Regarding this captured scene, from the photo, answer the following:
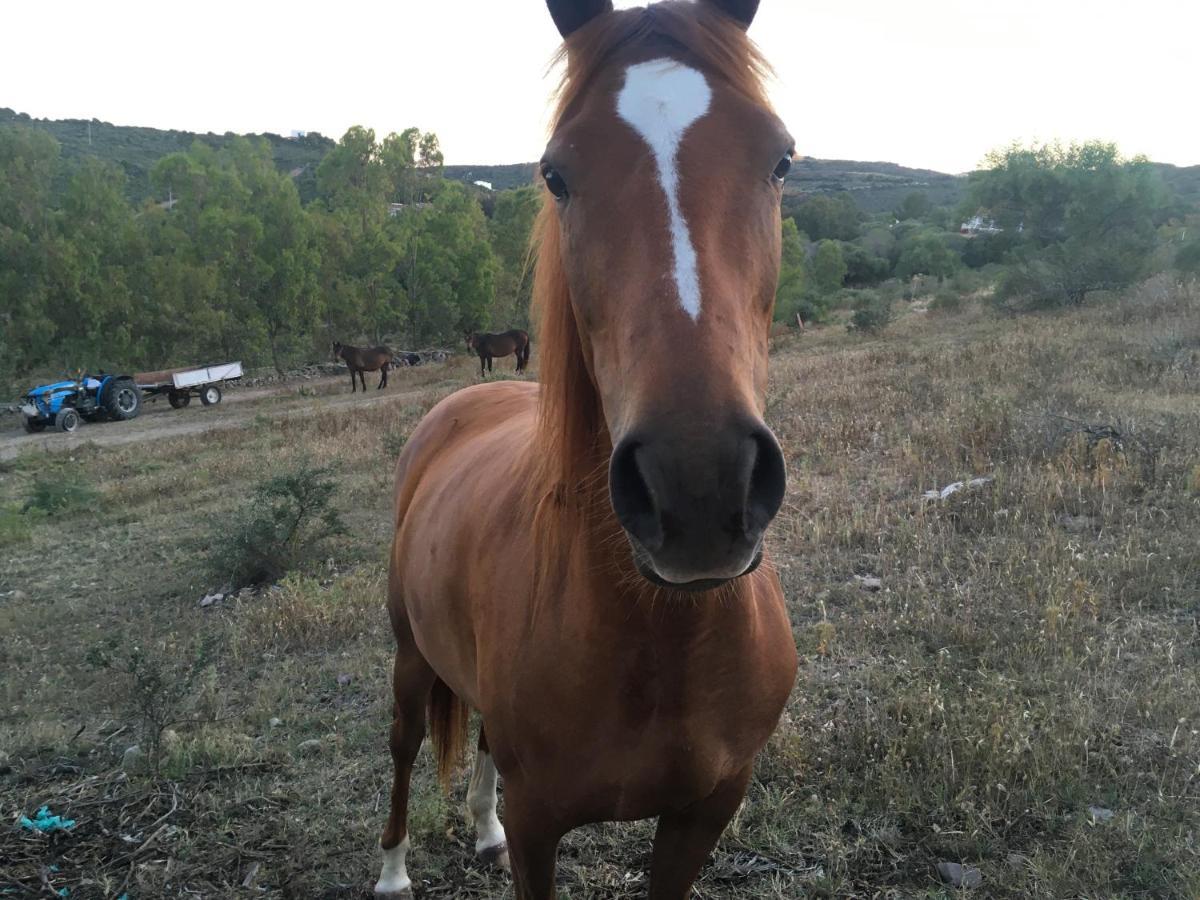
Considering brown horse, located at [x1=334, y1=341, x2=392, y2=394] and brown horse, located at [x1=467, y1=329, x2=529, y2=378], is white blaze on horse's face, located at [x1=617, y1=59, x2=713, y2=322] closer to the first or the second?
brown horse, located at [x1=334, y1=341, x2=392, y2=394]

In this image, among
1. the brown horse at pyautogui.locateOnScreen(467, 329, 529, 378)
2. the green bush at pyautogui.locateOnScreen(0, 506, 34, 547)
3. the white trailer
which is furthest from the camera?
the brown horse at pyautogui.locateOnScreen(467, 329, 529, 378)

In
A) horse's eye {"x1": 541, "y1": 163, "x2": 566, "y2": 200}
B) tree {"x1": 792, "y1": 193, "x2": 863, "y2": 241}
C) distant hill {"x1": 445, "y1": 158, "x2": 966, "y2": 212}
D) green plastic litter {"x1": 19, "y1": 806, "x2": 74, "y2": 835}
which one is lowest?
green plastic litter {"x1": 19, "y1": 806, "x2": 74, "y2": 835}

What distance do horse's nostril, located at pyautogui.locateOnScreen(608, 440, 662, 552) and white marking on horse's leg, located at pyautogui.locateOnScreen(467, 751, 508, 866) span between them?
2.20 metres

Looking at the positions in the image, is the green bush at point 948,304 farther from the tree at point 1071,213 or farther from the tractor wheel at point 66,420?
the tractor wheel at point 66,420

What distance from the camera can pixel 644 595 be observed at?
4.86ft

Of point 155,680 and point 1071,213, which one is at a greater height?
point 1071,213

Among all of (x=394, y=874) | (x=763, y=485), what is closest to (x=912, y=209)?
(x=394, y=874)

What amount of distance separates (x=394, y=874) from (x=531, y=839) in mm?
1428

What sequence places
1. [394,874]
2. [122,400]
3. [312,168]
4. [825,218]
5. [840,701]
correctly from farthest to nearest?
[312,168] → [825,218] → [122,400] → [840,701] → [394,874]

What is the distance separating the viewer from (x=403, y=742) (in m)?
2.94

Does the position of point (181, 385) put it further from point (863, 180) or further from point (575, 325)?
point (863, 180)

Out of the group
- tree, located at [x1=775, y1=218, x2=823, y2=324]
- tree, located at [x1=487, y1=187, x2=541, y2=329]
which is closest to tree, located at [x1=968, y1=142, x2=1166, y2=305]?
tree, located at [x1=775, y1=218, x2=823, y2=324]

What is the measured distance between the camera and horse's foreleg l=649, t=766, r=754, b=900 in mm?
1770

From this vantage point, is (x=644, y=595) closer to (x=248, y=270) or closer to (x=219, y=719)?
(x=219, y=719)
